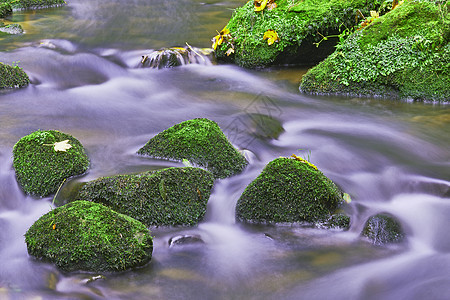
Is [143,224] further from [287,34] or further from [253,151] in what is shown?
[287,34]

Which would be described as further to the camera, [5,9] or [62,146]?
[5,9]

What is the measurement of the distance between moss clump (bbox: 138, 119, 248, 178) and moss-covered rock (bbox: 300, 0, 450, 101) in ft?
9.51

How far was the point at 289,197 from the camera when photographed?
4105mm

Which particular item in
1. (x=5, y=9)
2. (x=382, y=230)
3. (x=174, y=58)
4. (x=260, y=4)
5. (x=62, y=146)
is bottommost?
(x=382, y=230)

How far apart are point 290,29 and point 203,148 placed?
13.1ft

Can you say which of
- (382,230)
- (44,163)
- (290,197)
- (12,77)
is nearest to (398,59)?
(382,230)

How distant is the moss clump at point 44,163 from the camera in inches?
178

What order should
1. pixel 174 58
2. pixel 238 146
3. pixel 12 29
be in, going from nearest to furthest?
pixel 238 146
pixel 174 58
pixel 12 29

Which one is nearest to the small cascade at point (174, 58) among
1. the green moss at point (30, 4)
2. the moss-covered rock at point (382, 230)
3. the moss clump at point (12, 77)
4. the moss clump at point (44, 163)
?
the moss clump at point (12, 77)

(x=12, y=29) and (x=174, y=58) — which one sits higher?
(x=12, y=29)

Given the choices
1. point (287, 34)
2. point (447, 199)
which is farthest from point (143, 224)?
point (287, 34)

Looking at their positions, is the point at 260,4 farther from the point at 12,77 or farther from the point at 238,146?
the point at 12,77

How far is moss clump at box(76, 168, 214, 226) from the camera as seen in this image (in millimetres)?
4035

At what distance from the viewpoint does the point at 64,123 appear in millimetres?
6336
